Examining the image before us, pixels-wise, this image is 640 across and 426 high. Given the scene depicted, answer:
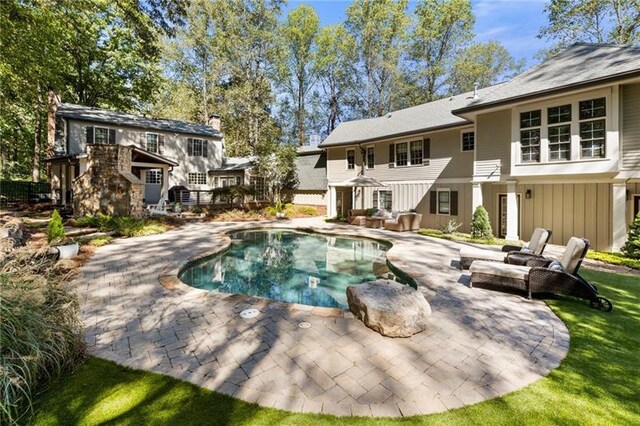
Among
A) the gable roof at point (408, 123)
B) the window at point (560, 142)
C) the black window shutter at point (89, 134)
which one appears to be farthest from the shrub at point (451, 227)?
the black window shutter at point (89, 134)

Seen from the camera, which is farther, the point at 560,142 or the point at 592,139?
the point at 560,142

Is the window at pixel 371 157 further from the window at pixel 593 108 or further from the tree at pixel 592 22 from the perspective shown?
the tree at pixel 592 22

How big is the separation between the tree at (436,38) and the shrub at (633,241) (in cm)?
2442

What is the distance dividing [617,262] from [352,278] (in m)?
7.81

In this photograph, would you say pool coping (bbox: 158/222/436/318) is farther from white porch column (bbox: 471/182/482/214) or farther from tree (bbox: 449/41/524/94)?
tree (bbox: 449/41/524/94)

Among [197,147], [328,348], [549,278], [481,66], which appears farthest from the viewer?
[481,66]

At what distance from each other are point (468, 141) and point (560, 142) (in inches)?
172

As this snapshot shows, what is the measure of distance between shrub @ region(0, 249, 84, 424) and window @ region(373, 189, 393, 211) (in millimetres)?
16504

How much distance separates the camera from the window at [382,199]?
1842cm

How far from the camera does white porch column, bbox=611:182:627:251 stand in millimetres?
9664

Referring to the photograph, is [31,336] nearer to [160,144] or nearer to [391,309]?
[391,309]

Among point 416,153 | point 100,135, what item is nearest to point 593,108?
point 416,153

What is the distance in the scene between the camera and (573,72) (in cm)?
1080

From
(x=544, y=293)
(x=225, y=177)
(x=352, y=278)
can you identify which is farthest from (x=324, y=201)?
(x=544, y=293)
